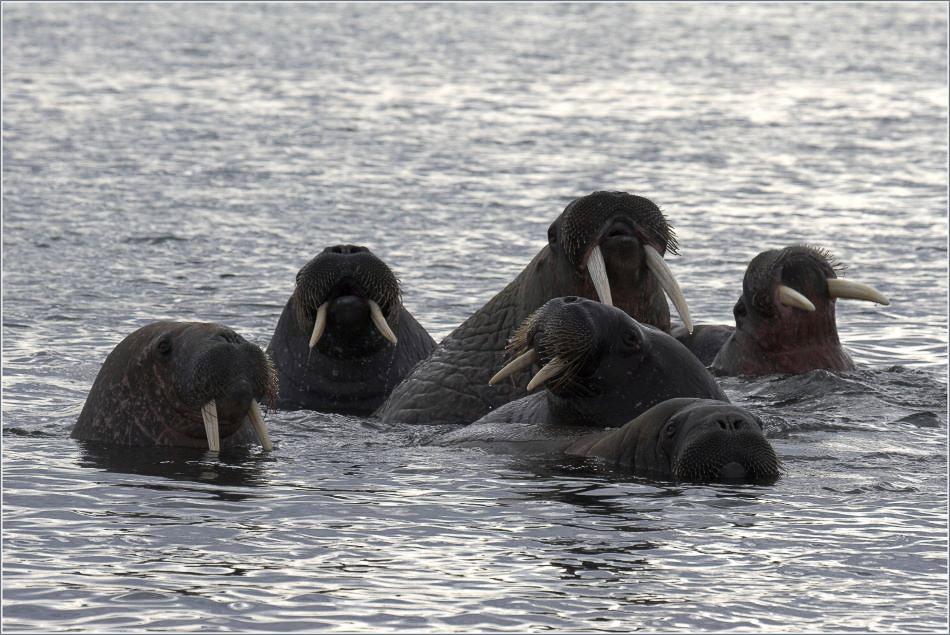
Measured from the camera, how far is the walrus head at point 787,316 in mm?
12969

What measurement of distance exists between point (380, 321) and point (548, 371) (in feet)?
8.04

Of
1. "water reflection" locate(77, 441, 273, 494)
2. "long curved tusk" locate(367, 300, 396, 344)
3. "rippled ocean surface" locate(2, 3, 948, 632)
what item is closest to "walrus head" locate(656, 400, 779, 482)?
"rippled ocean surface" locate(2, 3, 948, 632)

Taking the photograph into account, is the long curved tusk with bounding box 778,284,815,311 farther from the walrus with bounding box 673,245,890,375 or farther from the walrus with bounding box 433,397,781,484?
the walrus with bounding box 433,397,781,484

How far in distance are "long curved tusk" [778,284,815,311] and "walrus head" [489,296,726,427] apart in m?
3.13

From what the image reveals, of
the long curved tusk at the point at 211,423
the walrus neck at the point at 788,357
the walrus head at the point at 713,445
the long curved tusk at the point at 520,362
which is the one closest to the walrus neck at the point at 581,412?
the long curved tusk at the point at 520,362

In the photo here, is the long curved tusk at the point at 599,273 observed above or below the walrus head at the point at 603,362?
above

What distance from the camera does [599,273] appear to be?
10398 mm

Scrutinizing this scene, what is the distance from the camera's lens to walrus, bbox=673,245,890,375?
13.0 metres

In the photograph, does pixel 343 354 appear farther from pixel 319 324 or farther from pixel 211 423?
pixel 211 423

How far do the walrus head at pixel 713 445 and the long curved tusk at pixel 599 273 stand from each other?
1418 mm

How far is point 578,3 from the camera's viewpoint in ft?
179

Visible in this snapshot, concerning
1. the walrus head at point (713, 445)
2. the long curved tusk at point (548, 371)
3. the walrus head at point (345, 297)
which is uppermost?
the walrus head at point (345, 297)

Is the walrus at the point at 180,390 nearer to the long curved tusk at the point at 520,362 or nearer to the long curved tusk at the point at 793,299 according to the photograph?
the long curved tusk at the point at 520,362

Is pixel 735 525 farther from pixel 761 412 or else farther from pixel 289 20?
pixel 289 20
